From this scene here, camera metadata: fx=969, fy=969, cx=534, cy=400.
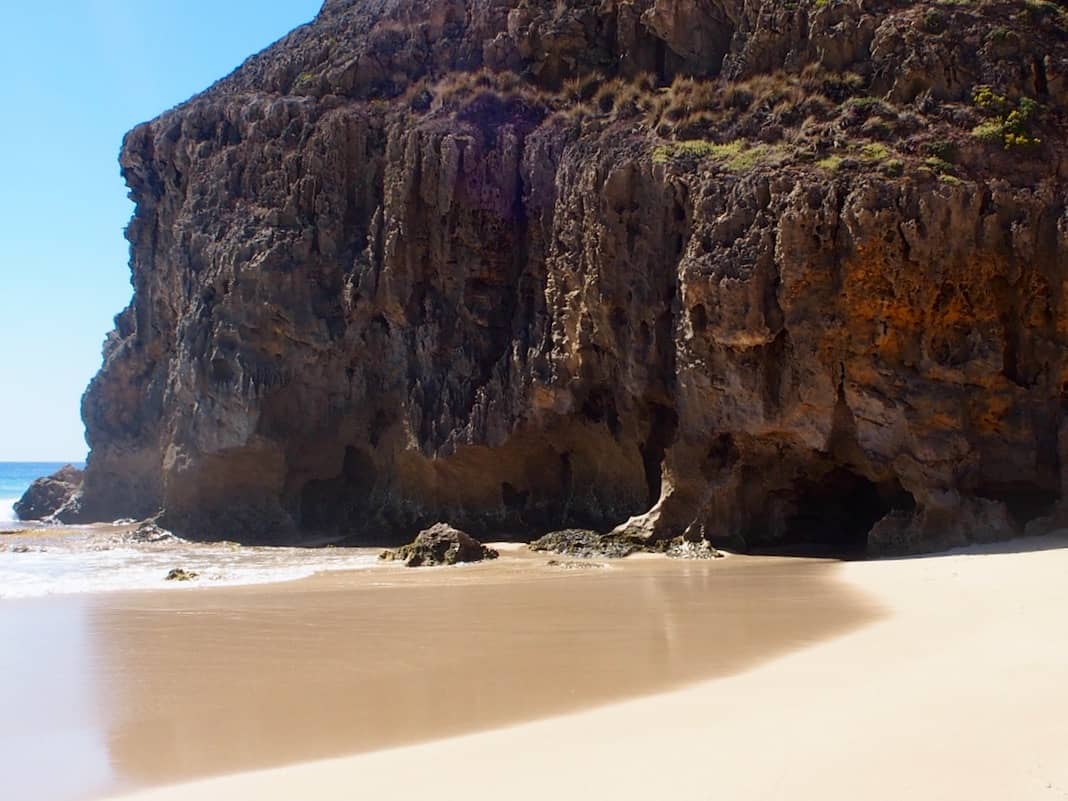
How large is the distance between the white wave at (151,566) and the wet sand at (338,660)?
170cm

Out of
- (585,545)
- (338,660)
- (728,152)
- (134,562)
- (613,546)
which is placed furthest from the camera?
(728,152)

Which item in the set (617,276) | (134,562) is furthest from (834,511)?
(134,562)

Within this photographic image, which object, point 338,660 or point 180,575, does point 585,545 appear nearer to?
point 180,575

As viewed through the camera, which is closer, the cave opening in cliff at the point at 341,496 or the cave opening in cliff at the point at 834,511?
the cave opening in cliff at the point at 834,511

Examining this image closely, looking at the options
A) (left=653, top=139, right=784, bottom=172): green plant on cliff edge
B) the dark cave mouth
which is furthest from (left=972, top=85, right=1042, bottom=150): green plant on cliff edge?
the dark cave mouth

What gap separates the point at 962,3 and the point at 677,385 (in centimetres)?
1015

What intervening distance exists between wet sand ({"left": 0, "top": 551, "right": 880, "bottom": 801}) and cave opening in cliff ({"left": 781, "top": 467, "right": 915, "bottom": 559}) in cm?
578

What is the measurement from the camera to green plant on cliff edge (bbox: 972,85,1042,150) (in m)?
18.8

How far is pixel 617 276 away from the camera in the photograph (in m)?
22.5

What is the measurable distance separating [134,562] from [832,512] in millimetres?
15243

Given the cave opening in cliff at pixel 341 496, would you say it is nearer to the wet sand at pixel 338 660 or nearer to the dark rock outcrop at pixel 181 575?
the dark rock outcrop at pixel 181 575

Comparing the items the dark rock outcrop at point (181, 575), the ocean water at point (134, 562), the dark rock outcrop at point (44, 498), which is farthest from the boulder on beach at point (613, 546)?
the dark rock outcrop at point (44, 498)

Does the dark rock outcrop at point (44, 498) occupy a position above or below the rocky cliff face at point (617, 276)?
below

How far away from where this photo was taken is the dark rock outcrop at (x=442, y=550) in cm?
1881
